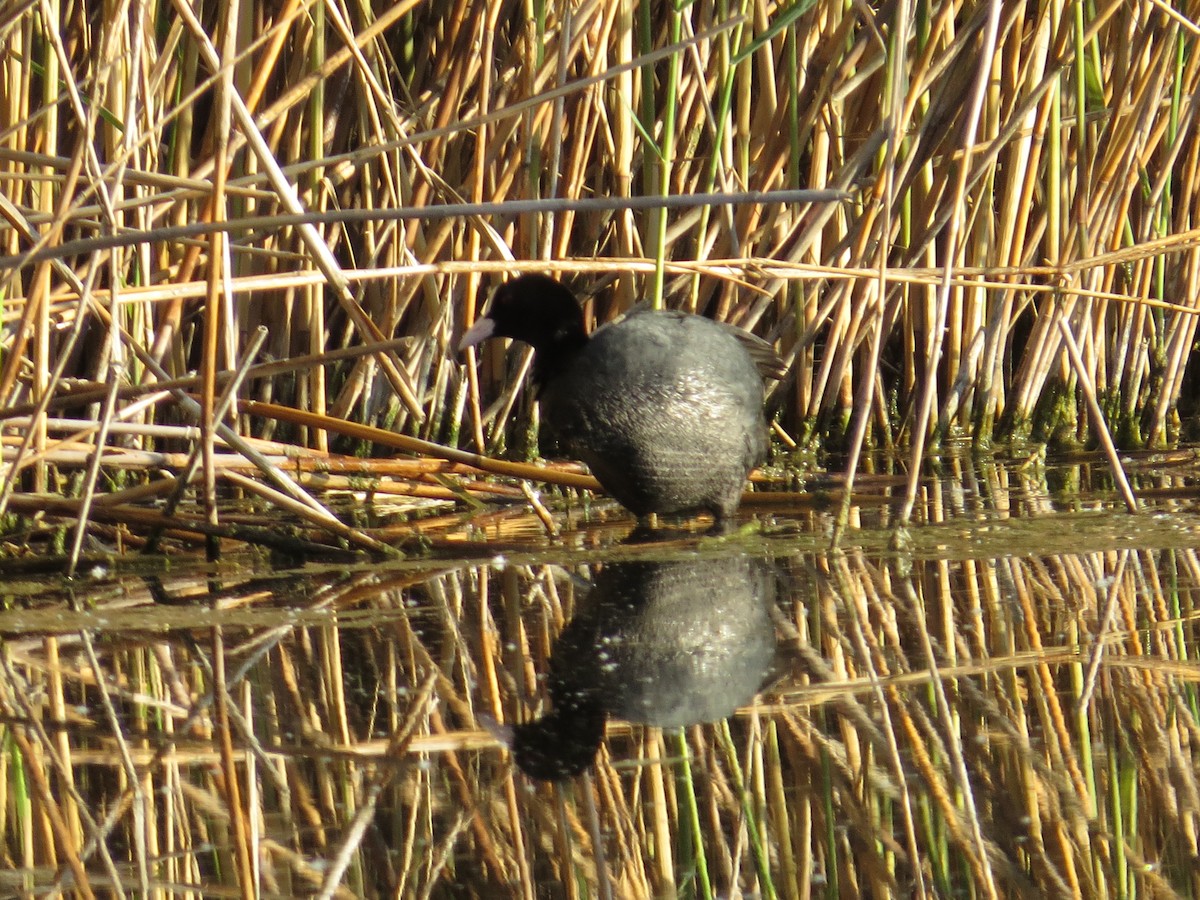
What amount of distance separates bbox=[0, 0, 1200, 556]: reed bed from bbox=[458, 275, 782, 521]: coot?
18 cm

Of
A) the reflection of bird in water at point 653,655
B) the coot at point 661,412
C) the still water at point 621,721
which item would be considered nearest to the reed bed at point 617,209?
the coot at point 661,412

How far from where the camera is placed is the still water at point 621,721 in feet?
5.47

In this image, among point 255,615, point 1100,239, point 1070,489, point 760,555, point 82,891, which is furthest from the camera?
point 1100,239

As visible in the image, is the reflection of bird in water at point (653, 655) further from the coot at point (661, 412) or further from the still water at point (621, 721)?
the coot at point (661, 412)

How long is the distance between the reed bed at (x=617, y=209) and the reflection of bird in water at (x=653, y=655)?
0.56m

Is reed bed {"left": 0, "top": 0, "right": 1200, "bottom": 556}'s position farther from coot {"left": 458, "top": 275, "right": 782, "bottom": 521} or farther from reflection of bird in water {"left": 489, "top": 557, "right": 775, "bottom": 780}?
reflection of bird in water {"left": 489, "top": 557, "right": 775, "bottom": 780}

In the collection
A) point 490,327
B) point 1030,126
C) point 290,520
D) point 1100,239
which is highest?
point 1030,126

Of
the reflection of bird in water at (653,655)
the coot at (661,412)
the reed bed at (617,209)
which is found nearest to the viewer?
the reflection of bird in water at (653,655)

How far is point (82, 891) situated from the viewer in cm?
162

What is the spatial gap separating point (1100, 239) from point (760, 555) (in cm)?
155

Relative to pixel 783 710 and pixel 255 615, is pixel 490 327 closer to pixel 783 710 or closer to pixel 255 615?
pixel 255 615

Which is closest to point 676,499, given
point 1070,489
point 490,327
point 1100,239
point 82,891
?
point 490,327

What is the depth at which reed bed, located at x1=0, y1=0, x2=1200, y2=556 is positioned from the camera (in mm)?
3432

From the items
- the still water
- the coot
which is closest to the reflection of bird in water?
the still water
